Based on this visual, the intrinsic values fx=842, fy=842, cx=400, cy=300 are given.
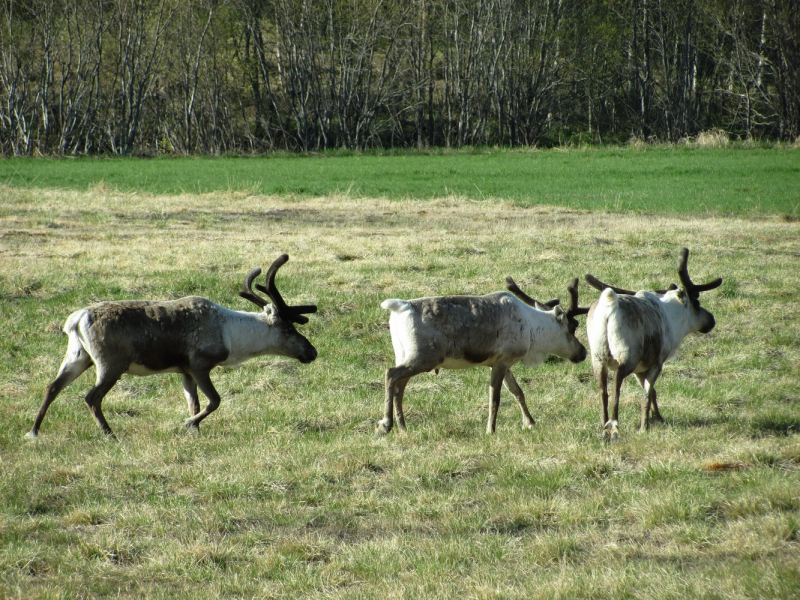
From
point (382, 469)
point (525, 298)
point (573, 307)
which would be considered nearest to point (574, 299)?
point (573, 307)

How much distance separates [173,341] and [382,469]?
2380mm

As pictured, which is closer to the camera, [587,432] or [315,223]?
[587,432]

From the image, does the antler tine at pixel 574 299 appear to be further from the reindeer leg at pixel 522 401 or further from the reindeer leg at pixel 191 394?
the reindeer leg at pixel 191 394

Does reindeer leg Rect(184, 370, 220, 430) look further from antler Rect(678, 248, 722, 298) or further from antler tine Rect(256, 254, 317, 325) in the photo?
antler Rect(678, 248, 722, 298)

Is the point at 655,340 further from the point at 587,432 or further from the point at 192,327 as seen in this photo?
the point at 192,327

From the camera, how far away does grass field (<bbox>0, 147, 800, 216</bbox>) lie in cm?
2731

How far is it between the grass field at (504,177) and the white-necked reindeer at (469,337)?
17.4 meters

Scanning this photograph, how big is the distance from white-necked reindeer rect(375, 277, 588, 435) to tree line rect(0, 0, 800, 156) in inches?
1889

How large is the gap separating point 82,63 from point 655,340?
54.5m

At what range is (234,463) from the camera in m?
6.68

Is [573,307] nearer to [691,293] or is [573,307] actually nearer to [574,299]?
[574,299]

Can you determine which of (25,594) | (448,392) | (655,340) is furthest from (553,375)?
(25,594)

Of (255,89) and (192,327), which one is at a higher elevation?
(255,89)

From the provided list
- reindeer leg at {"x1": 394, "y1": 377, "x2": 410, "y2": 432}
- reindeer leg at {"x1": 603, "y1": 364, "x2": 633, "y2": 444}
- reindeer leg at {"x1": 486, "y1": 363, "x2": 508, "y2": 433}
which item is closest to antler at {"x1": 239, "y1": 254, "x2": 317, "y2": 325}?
reindeer leg at {"x1": 394, "y1": 377, "x2": 410, "y2": 432}
